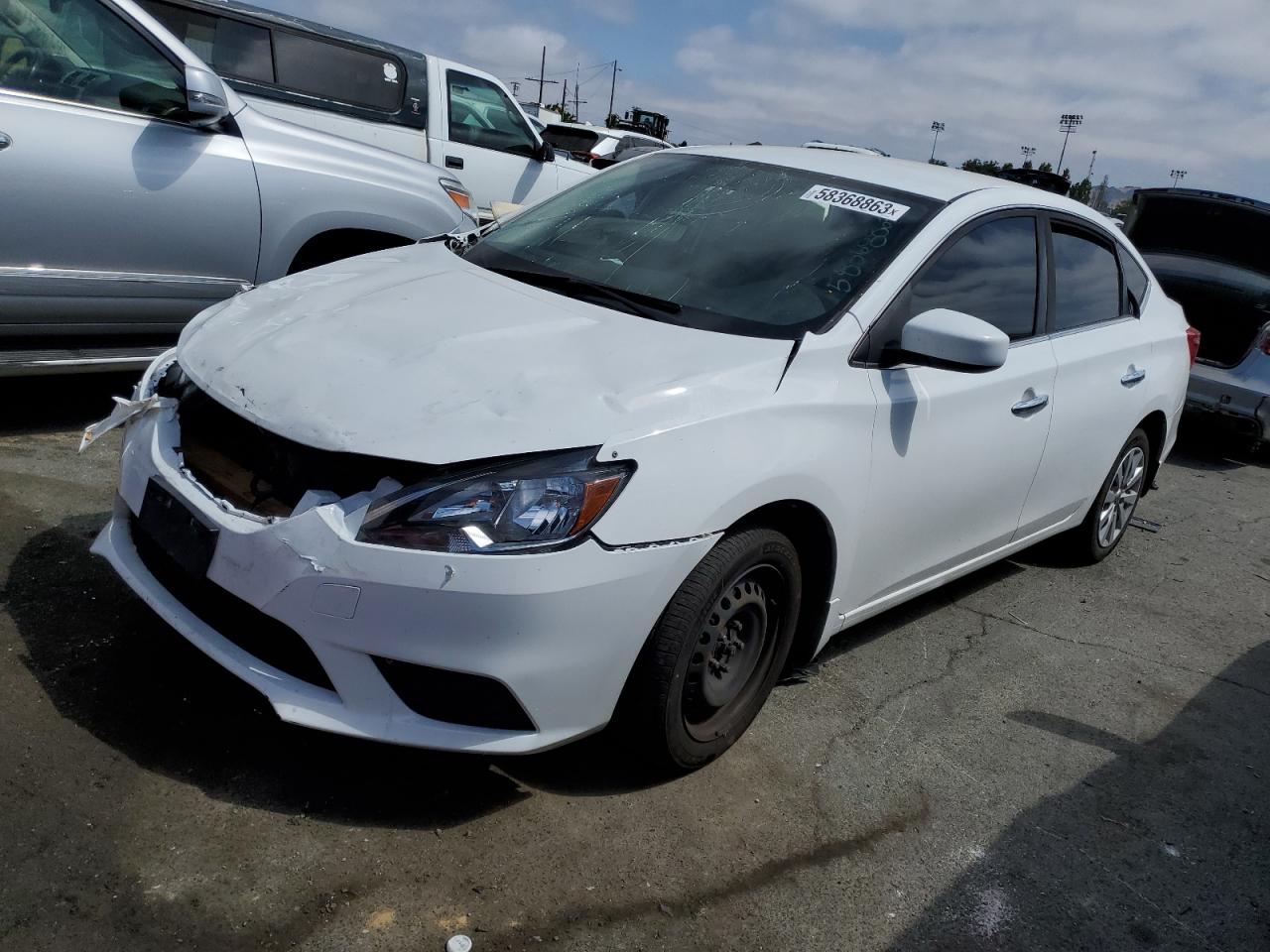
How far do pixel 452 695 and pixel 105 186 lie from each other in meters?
3.18

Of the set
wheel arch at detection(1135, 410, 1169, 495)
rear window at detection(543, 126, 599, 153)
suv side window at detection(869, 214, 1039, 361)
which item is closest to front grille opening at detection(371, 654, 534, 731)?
suv side window at detection(869, 214, 1039, 361)

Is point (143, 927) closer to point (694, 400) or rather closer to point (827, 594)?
point (694, 400)

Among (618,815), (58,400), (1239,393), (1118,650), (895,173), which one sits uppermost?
(895,173)

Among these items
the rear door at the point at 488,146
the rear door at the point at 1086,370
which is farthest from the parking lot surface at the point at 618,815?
the rear door at the point at 488,146

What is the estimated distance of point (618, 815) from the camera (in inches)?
109

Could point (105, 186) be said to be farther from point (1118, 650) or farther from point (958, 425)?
point (1118, 650)

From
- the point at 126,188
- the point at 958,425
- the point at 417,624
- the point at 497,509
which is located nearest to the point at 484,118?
the point at 126,188

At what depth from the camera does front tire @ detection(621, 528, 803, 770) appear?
2.63 metres

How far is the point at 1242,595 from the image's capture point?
5230 millimetres

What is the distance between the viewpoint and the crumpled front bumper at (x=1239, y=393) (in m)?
7.82

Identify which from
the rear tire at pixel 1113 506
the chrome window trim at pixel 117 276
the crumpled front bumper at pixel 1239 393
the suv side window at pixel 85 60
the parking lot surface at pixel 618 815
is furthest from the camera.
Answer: the crumpled front bumper at pixel 1239 393

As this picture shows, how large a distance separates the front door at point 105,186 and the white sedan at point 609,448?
1.51m

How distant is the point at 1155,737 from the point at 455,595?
8.73ft

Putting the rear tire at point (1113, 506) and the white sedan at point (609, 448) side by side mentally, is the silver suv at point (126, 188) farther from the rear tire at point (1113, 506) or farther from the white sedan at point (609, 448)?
the rear tire at point (1113, 506)
